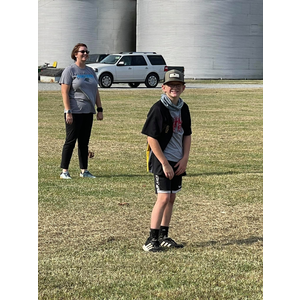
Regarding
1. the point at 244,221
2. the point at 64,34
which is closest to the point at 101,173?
the point at 244,221

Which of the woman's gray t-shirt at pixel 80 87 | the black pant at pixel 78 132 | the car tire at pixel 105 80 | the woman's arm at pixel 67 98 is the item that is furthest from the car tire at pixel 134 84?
the woman's arm at pixel 67 98

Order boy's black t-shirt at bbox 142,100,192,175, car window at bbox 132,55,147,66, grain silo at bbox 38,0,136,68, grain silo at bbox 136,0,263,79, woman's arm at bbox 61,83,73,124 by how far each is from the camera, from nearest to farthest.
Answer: boy's black t-shirt at bbox 142,100,192,175
woman's arm at bbox 61,83,73,124
car window at bbox 132,55,147,66
grain silo at bbox 136,0,263,79
grain silo at bbox 38,0,136,68

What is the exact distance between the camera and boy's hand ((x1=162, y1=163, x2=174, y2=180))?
5809 millimetres

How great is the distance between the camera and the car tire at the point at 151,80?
35.7 m

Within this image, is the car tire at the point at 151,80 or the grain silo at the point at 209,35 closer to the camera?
the car tire at the point at 151,80

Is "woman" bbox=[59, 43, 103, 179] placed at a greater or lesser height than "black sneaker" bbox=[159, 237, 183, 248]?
greater

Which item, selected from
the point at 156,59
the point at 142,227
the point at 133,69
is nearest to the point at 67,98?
the point at 142,227

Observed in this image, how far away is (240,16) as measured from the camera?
4872cm

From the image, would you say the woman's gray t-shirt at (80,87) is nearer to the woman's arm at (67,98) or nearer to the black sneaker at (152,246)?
the woman's arm at (67,98)

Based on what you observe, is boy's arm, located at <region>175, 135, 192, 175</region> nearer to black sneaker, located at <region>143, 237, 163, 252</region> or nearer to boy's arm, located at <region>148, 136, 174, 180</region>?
boy's arm, located at <region>148, 136, 174, 180</region>

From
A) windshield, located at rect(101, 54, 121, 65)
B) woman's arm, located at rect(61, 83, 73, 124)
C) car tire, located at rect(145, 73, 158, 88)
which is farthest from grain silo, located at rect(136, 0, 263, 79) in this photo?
woman's arm, located at rect(61, 83, 73, 124)

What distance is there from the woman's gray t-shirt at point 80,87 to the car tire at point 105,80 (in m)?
25.7
